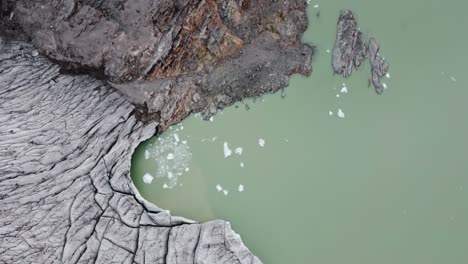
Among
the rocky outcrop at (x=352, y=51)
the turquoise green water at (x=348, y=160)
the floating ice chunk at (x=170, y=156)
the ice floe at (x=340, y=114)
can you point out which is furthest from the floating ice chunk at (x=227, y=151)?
the rocky outcrop at (x=352, y=51)

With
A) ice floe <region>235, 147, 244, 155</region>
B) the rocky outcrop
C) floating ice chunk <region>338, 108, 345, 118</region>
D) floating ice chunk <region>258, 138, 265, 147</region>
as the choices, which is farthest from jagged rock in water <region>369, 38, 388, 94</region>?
ice floe <region>235, 147, 244, 155</region>

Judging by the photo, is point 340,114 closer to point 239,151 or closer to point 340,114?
point 340,114

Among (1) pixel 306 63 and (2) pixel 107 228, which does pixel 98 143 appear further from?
(1) pixel 306 63

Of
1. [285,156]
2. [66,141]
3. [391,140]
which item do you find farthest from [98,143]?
[391,140]

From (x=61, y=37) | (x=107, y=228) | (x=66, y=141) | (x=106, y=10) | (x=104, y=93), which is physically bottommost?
(x=107, y=228)

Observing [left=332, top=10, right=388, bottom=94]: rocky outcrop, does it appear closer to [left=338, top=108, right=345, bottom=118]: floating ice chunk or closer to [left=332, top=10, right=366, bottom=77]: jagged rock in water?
[left=332, top=10, right=366, bottom=77]: jagged rock in water

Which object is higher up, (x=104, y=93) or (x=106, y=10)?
(x=106, y=10)
